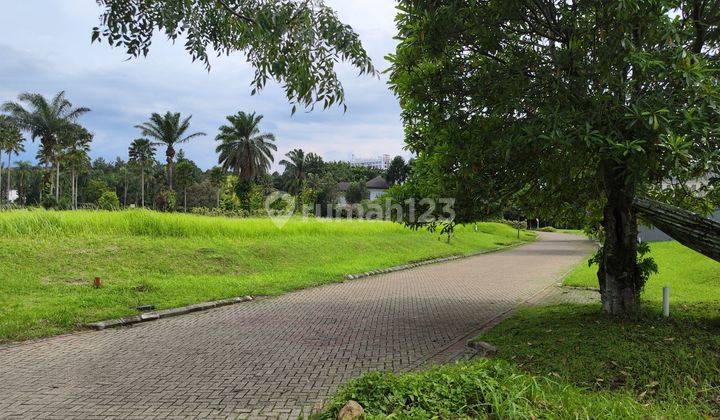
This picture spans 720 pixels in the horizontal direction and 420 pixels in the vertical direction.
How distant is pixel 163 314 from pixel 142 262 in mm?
4447

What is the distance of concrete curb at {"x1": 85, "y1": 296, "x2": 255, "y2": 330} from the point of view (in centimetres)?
786

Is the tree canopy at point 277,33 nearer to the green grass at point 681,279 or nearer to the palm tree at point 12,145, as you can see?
the green grass at point 681,279

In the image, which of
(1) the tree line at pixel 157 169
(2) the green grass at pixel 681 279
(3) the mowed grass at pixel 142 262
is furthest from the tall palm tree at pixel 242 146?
(2) the green grass at pixel 681 279

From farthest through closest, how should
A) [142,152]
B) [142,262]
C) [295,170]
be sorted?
[295,170], [142,152], [142,262]

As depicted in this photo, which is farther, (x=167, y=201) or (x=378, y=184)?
(x=378, y=184)

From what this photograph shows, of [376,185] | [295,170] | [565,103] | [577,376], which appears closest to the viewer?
[577,376]

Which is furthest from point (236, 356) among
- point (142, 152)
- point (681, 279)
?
point (142, 152)

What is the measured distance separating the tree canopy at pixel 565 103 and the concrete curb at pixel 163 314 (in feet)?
15.9

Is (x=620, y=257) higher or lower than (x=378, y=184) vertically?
lower

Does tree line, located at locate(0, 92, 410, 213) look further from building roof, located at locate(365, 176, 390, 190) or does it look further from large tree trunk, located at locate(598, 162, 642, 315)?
large tree trunk, located at locate(598, 162, 642, 315)

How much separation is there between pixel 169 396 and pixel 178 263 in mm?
8740

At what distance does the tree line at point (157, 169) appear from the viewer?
39.2 m

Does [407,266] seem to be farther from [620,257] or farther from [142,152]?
[142,152]

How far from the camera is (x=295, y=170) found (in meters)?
69.8
